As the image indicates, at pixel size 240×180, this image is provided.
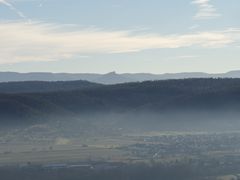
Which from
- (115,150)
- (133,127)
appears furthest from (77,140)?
(133,127)

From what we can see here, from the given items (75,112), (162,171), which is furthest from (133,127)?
(162,171)

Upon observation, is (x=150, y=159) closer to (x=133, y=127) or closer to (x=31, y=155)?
(x=31, y=155)

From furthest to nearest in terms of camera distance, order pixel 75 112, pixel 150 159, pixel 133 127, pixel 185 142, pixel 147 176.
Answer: pixel 75 112 < pixel 133 127 < pixel 185 142 < pixel 150 159 < pixel 147 176

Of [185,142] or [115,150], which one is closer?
[115,150]

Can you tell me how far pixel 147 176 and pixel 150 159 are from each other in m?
5.10

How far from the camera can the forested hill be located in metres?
63.7

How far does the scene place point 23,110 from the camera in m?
60.8

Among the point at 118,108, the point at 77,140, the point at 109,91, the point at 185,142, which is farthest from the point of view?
the point at 109,91

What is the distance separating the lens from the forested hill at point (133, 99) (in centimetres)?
6369

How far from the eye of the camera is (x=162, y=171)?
106 feet

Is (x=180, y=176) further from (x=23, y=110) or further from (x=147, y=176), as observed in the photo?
(x=23, y=110)

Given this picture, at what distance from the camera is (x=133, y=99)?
76750 mm

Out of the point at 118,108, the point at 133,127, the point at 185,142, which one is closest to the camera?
the point at 185,142

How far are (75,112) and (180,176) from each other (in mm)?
38178
